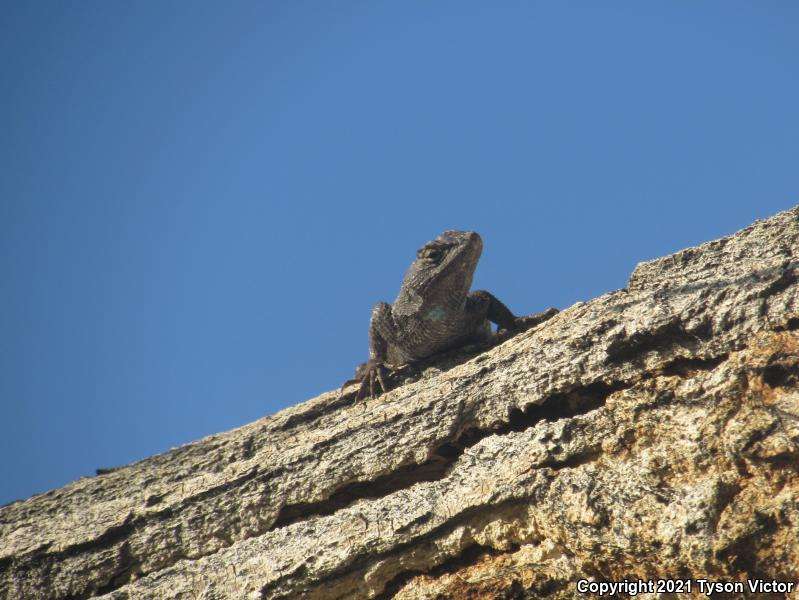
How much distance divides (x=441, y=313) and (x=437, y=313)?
44mm

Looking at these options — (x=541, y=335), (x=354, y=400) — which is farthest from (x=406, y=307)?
(x=541, y=335)

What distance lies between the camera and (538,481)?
18.9ft

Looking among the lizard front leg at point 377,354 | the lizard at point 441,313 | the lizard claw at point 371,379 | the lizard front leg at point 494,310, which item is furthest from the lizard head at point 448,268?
the lizard claw at point 371,379

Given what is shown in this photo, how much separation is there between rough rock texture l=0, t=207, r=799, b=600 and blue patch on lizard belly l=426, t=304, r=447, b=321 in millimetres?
1347

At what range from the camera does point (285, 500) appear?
730 centimetres

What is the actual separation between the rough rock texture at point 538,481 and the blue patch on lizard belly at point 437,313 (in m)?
1.35

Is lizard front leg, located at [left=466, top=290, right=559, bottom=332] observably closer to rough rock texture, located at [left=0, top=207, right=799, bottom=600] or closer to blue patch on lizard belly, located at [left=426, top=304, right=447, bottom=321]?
blue patch on lizard belly, located at [left=426, top=304, right=447, bottom=321]

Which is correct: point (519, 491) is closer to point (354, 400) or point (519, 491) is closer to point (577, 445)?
point (577, 445)

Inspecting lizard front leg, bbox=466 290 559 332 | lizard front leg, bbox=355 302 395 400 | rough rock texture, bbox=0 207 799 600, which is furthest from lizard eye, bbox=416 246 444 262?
rough rock texture, bbox=0 207 799 600

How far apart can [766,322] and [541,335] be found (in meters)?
2.03

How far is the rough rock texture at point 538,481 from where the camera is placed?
5176 millimetres

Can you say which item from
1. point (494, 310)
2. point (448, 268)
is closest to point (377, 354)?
point (448, 268)

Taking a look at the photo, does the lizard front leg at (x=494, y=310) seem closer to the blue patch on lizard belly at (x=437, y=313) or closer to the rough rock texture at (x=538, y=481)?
the blue patch on lizard belly at (x=437, y=313)

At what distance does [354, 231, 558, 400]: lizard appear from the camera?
31.1 ft
